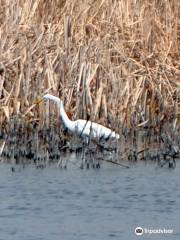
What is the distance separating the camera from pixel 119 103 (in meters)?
11.9

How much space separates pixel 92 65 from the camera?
12039 millimetres

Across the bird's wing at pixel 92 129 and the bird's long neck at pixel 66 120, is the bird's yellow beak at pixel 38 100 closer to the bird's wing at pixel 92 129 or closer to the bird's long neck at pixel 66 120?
the bird's long neck at pixel 66 120

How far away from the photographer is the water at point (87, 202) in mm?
8211

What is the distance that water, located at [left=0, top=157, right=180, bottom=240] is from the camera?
821 centimetres

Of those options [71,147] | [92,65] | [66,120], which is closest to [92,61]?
[92,65]

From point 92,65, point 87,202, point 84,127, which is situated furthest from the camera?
point 92,65

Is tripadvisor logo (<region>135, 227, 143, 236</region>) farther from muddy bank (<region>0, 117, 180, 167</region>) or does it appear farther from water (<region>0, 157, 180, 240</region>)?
muddy bank (<region>0, 117, 180, 167</region>)

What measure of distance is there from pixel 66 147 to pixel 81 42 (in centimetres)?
172

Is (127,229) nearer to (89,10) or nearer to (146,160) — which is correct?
(146,160)

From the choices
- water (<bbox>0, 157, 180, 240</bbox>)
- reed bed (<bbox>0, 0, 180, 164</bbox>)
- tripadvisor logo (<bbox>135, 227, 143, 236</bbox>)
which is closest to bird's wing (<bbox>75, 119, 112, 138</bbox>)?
reed bed (<bbox>0, 0, 180, 164</bbox>)

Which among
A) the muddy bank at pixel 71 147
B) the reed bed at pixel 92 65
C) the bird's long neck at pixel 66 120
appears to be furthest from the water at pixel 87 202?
the reed bed at pixel 92 65

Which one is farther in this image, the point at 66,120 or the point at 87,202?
the point at 66,120

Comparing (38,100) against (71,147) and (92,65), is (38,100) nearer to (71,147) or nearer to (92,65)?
(92,65)

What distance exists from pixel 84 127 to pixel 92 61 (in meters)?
1.29
